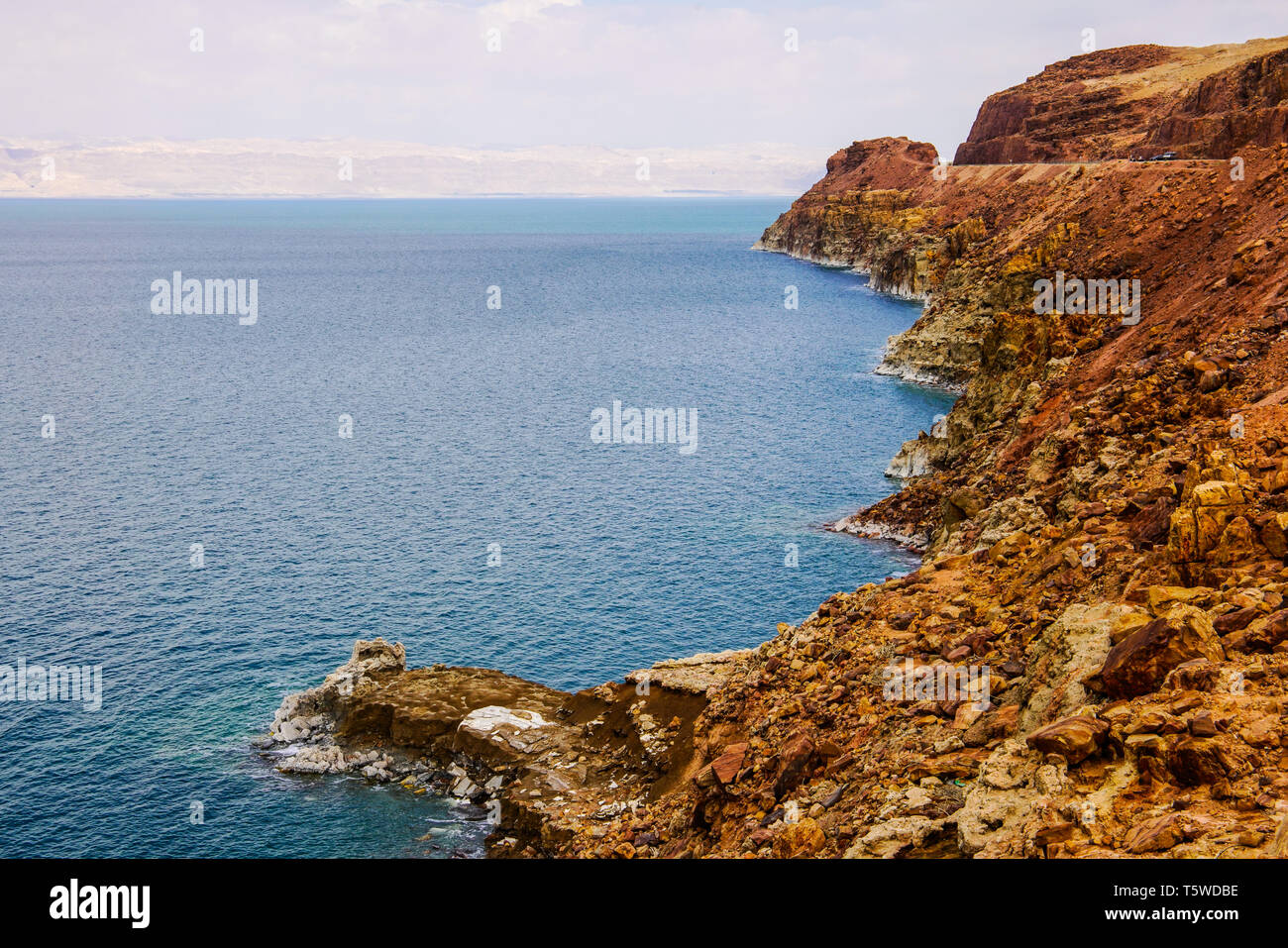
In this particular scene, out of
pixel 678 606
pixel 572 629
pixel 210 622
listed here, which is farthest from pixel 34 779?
pixel 678 606

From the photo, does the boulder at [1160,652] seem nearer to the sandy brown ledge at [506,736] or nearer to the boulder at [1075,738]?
the boulder at [1075,738]

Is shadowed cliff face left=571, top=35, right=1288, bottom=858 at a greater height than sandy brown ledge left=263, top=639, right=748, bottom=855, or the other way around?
shadowed cliff face left=571, top=35, right=1288, bottom=858

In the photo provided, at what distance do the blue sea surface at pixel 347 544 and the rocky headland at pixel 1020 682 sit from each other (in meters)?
4.62

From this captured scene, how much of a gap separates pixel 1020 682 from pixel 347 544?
185ft

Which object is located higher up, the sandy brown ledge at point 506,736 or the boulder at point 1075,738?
the boulder at point 1075,738

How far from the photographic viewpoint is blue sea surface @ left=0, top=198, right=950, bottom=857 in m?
48.3

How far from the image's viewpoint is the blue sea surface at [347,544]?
48344 millimetres

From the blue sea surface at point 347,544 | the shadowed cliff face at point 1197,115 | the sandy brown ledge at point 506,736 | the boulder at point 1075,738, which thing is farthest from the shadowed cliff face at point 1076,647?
the shadowed cliff face at point 1197,115

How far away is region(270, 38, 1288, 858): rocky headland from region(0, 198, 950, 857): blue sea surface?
4.62 m

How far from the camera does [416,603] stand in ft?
220

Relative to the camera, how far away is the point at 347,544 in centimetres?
7638

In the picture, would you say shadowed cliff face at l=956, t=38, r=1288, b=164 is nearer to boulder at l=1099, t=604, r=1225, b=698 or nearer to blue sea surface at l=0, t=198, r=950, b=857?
blue sea surface at l=0, t=198, r=950, b=857

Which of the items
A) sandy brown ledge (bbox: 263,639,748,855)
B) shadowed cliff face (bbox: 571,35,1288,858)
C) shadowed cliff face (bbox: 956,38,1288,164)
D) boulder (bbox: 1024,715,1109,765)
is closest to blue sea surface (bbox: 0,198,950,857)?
sandy brown ledge (bbox: 263,639,748,855)
